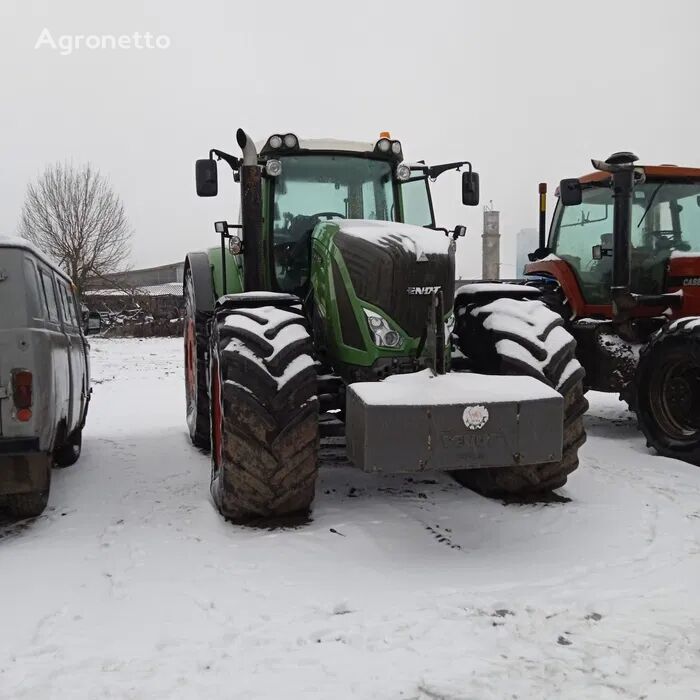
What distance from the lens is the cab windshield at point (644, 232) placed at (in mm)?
7324

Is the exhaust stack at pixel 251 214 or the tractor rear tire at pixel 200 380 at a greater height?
the exhaust stack at pixel 251 214

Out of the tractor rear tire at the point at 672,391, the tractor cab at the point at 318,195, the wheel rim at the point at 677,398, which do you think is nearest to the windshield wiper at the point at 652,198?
the tractor rear tire at the point at 672,391

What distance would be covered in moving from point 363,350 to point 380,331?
0.51 feet

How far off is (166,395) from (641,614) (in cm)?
912

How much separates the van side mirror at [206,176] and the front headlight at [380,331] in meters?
1.71

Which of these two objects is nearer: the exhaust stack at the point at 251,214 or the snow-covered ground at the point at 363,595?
the snow-covered ground at the point at 363,595

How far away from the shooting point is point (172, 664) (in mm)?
2660

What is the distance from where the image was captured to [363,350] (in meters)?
4.37

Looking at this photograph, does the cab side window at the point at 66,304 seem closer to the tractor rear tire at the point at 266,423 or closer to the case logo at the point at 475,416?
the tractor rear tire at the point at 266,423

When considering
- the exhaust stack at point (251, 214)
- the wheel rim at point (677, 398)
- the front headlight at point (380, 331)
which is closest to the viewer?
the front headlight at point (380, 331)

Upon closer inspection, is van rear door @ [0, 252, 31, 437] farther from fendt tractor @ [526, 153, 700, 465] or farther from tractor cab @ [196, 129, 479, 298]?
fendt tractor @ [526, 153, 700, 465]

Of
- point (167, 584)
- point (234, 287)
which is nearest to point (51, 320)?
point (234, 287)

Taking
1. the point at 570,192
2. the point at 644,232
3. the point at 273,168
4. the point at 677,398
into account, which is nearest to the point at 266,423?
the point at 273,168

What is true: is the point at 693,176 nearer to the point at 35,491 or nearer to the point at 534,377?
the point at 534,377
